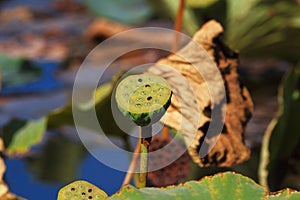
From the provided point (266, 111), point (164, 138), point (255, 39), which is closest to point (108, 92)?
point (164, 138)

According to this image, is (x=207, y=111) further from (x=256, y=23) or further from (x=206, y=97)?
(x=256, y=23)

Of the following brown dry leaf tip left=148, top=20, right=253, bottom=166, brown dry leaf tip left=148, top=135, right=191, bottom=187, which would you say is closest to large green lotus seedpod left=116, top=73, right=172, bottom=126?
brown dry leaf tip left=148, top=20, right=253, bottom=166

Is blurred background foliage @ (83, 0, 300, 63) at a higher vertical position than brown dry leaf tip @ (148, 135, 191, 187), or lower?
higher

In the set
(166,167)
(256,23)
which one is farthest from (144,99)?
(256,23)

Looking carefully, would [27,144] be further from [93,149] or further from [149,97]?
[149,97]

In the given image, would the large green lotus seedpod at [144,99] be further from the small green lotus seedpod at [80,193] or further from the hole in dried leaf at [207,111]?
the hole in dried leaf at [207,111]

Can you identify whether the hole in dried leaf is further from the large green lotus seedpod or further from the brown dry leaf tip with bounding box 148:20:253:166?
the large green lotus seedpod
